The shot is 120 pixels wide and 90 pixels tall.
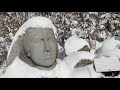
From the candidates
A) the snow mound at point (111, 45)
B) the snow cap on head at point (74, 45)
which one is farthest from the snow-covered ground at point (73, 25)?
the snow mound at point (111, 45)

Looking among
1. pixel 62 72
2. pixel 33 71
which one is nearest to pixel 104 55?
pixel 62 72

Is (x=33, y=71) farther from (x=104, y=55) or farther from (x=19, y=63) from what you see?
(x=104, y=55)

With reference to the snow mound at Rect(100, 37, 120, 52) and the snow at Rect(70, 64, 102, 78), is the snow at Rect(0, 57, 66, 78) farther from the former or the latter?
the snow mound at Rect(100, 37, 120, 52)

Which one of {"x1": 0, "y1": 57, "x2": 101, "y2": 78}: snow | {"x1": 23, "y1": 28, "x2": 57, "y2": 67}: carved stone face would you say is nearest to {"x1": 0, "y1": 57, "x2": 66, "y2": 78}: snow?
{"x1": 0, "y1": 57, "x2": 101, "y2": 78}: snow

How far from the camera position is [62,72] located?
20.1 feet

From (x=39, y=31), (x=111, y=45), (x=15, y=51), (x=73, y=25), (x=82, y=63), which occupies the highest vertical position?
(x=39, y=31)

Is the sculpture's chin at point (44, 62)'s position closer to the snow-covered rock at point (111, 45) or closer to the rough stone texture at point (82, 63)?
the rough stone texture at point (82, 63)

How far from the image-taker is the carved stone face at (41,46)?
19.3 feet

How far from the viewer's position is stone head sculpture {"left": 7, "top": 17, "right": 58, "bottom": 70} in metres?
5.88

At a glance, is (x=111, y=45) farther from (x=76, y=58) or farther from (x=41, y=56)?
(x=41, y=56)

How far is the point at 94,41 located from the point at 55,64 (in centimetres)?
480

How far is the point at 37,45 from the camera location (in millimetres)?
5875

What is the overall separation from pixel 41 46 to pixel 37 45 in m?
0.06

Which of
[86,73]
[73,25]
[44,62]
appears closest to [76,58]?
[86,73]
